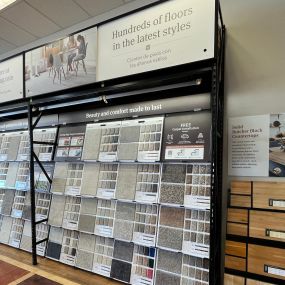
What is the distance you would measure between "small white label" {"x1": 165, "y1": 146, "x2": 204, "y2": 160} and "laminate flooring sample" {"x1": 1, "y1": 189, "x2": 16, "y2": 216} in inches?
94.6

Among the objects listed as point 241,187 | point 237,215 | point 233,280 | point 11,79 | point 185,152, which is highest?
point 11,79

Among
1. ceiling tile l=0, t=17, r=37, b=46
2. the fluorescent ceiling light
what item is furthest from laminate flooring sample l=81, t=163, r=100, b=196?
ceiling tile l=0, t=17, r=37, b=46

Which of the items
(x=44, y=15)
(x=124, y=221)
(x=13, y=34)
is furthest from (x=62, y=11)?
(x=124, y=221)

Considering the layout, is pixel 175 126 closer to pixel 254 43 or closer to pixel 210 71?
pixel 210 71

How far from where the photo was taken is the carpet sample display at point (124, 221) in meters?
2.26

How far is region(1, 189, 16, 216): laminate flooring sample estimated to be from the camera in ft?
10.6

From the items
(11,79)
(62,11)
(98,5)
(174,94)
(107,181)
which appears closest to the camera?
(174,94)

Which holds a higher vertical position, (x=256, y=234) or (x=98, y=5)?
(x=98, y=5)

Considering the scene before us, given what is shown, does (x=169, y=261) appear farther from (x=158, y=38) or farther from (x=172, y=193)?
(x=158, y=38)

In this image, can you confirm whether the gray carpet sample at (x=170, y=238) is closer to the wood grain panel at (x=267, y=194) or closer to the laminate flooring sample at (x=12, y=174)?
the wood grain panel at (x=267, y=194)

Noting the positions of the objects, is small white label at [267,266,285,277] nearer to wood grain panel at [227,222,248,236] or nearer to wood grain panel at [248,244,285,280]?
wood grain panel at [248,244,285,280]

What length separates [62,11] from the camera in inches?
125

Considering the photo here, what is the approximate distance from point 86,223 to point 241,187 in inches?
63.7

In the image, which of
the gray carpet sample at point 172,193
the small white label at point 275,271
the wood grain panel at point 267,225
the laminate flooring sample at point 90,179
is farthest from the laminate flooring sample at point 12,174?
the small white label at point 275,271
